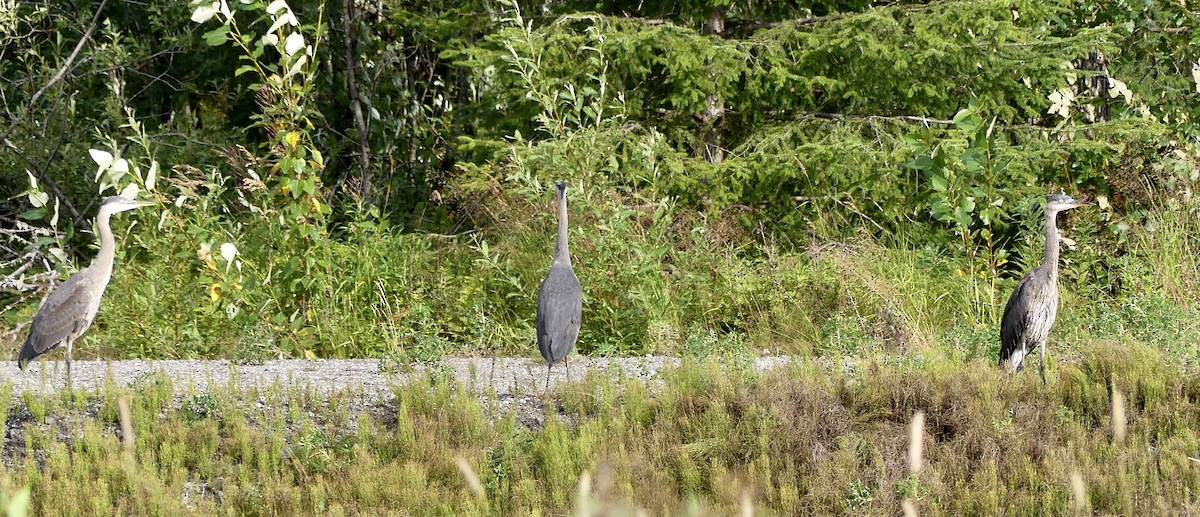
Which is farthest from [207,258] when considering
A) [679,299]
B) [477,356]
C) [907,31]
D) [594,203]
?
[907,31]

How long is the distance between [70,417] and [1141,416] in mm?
5808

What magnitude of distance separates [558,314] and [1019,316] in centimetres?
270

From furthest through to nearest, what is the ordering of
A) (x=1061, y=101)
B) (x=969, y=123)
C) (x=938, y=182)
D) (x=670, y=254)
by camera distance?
(x=1061, y=101), (x=670, y=254), (x=938, y=182), (x=969, y=123)

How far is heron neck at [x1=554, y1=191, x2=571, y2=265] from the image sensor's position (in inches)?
315

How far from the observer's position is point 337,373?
7676mm

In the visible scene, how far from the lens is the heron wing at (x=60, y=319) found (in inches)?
299

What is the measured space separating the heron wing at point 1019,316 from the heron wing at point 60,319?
5639 millimetres

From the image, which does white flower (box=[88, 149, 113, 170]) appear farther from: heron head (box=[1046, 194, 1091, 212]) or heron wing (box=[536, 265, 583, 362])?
heron head (box=[1046, 194, 1091, 212])

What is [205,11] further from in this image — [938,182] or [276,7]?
[938,182]

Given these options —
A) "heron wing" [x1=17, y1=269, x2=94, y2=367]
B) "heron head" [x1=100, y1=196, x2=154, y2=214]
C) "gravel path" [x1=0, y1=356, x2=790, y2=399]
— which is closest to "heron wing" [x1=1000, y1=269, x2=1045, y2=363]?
"gravel path" [x1=0, y1=356, x2=790, y2=399]

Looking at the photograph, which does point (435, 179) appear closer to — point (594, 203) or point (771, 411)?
point (594, 203)

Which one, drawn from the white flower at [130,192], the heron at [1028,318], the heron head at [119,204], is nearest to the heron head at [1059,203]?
the heron at [1028,318]

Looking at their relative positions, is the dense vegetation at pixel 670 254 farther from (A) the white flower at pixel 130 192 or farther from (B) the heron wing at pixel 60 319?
(B) the heron wing at pixel 60 319

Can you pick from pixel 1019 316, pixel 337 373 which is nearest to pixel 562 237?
pixel 337 373
